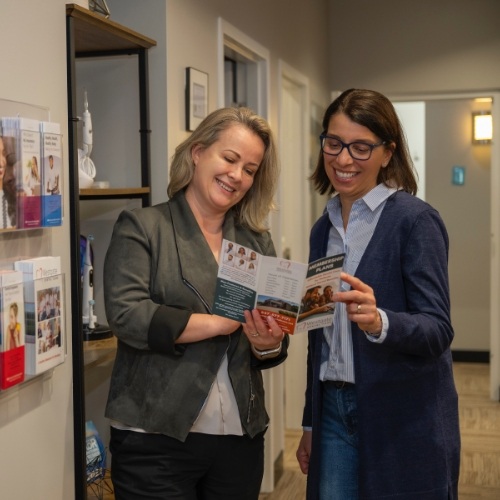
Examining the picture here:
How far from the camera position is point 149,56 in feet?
8.08

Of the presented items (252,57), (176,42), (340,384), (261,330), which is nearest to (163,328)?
(261,330)

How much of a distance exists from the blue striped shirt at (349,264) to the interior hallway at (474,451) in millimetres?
2022

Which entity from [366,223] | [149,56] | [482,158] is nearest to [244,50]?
[149,56]

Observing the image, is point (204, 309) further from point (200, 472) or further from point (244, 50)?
point (244, 50)

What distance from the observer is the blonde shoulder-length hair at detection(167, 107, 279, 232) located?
1836 mm

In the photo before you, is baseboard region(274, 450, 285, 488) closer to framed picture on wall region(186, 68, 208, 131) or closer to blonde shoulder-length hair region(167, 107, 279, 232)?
framed picture on wall region(186, 68, 208, 131)

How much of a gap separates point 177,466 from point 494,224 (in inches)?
161

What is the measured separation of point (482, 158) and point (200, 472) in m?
5.27

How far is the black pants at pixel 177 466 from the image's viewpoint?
172 cm

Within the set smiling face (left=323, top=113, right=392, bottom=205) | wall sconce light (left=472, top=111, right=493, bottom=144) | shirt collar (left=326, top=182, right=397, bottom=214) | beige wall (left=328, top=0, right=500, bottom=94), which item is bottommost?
shirt collar (left=326, top=182, right=397, bottom=214)

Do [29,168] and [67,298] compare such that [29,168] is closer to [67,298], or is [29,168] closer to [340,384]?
[67,298]

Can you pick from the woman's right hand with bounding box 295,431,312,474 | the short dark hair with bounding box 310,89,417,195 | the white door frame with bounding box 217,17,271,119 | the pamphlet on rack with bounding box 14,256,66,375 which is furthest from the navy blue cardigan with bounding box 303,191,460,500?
the white door frame with bounding box 217,17,271,119

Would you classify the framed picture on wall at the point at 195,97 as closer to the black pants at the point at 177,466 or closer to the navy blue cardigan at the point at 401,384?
the navy blue cardigan at the point at 401,384

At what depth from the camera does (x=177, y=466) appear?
173 cm
